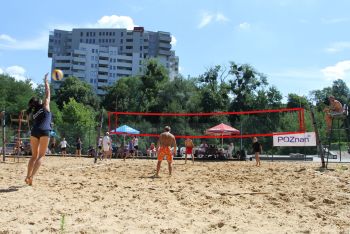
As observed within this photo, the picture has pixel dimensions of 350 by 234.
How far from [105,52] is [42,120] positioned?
104665mm

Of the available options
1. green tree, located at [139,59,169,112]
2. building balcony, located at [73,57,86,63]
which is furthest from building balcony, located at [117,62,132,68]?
green tree, located at [139,59,169,112]

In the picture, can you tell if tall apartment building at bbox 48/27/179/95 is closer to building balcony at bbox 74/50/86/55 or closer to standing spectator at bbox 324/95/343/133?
building balcony at bbox 74/50/86/55

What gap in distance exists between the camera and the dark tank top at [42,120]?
20.2ft

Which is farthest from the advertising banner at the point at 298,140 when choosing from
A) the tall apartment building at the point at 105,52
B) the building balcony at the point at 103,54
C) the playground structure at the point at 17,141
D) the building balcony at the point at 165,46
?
the building balcony at the point at 165,46

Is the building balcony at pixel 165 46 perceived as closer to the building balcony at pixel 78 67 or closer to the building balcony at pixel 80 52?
the building balcony at pixel 80 52

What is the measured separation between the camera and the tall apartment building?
10612cm

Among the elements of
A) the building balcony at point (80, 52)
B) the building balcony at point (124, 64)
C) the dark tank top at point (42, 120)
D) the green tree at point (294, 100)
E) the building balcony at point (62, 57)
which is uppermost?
the building balcony at point (80, 52)

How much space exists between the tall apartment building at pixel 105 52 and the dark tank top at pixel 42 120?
10003 centimetres

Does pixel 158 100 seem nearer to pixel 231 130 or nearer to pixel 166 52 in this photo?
pixel 231 130

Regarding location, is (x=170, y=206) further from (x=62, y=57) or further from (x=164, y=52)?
(x=164, y=52)

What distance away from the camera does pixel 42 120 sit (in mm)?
6188

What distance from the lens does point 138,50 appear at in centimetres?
11181

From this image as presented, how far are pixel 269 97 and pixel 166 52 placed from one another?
62128 mm

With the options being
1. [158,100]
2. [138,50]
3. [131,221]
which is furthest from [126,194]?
[138,50]
